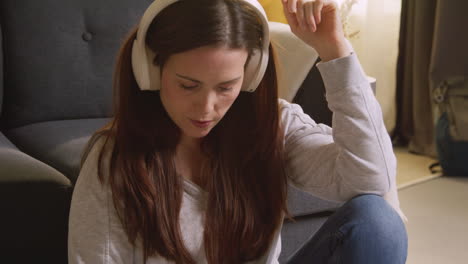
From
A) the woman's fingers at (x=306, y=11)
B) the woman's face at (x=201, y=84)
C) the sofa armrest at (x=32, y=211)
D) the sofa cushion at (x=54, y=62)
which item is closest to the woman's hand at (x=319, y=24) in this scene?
the woman's fingers at (x=306, y=11)

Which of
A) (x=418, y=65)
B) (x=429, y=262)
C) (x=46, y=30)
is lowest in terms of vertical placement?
(x=429, y=262)

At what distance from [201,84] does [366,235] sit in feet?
1.15

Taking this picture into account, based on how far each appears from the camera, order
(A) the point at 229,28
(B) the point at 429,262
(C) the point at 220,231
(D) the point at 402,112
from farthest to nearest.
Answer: (D) the point at 402,112
(B) the point at 429,262
(C) the point at 220,231
(A) the point at 229,28

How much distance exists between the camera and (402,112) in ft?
10.0

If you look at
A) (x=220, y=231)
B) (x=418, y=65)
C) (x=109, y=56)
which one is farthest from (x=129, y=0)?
(x=418, y=65)

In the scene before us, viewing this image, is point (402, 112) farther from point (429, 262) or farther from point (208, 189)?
point (208, 189)

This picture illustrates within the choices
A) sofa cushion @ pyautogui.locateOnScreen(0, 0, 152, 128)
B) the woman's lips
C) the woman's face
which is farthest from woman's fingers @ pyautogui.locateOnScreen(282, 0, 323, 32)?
sofa cushion @ pyautogui.locateOnScreen(0, 0, 152, 128)

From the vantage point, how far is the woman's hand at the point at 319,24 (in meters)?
0.94

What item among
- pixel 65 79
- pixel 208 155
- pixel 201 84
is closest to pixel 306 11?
pixel 201 84

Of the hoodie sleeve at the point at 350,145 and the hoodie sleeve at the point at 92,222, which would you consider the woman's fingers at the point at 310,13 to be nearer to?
the hoodie sleeve at the point at 350,145

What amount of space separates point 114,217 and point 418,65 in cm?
220

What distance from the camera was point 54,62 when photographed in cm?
186

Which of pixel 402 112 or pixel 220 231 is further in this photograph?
pixel 402 112

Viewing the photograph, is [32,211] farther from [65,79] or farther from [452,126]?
[452,126]
